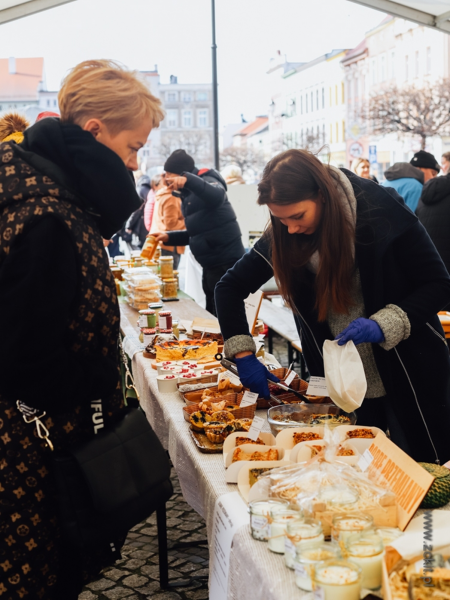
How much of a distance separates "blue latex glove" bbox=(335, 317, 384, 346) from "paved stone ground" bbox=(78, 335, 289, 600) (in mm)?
1285

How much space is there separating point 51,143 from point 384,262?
3.71ft

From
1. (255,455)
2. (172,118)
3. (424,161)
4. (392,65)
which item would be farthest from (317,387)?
(172,118)

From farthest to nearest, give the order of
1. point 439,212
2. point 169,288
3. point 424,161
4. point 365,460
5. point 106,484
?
point 424,161
point 439,212
point 169,288
point 365,460
point 106,484

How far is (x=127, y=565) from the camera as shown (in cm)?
293

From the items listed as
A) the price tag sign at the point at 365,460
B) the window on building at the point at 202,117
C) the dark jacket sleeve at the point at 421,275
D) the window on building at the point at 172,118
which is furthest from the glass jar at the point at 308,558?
the window on building at the point at 202,117

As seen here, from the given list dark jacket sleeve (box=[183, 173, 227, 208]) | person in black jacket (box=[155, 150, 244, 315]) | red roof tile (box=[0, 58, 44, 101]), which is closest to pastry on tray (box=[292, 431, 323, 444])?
dark jacket sleeve (box=[183, 173, 227, 208])

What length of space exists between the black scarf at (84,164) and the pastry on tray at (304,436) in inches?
31.0

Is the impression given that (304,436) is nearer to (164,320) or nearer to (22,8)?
(164,320)

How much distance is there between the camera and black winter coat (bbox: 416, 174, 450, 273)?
5.48 metres

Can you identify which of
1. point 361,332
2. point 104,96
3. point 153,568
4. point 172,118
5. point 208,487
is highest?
point 172,118

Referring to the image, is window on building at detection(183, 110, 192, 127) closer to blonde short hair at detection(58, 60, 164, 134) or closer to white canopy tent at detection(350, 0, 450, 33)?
white canopy tent at detection(350, 0, 450, 33)

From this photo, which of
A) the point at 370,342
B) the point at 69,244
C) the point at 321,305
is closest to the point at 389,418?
the point at 370,342

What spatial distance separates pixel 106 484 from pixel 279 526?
401 millimetres

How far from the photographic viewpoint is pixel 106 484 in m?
1.49
